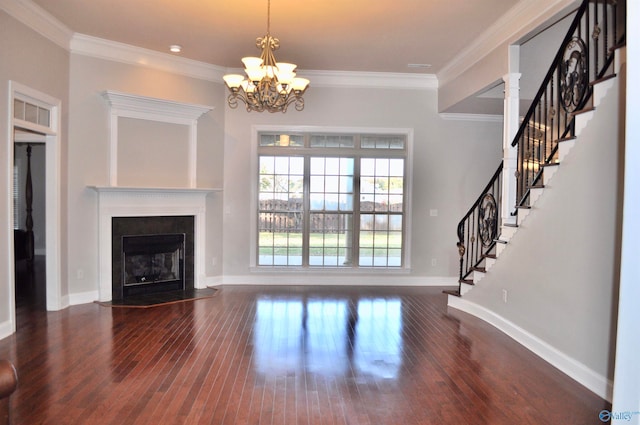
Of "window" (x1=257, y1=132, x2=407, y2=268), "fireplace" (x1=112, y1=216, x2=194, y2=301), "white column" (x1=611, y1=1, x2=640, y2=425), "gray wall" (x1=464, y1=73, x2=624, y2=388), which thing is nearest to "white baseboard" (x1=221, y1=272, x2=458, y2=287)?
"window" (x1=257, y1=132, x2=407, y2=268)

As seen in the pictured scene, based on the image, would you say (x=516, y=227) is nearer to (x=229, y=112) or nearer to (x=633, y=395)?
(x=633, y=395)

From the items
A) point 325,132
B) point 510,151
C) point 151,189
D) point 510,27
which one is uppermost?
point 510,27

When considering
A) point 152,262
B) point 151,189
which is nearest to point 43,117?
point 151,189

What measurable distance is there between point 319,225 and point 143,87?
3.34 metres

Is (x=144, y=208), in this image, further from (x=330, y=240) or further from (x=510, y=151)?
(x=510, y=151)

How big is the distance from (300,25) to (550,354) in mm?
4253

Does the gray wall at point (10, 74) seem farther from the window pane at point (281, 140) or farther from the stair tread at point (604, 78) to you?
the stair tread at point (604, 78)

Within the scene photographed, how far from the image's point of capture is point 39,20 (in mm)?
4789

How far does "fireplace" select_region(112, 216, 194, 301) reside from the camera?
19.8ft

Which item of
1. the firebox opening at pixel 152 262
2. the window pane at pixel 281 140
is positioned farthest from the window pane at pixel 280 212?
the firebox opening at pixel 152 262

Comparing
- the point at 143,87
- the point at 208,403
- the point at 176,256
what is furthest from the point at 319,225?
the point at 208,403

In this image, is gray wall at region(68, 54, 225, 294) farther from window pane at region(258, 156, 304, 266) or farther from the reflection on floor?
window pane at region(258, 156, 304, 266)

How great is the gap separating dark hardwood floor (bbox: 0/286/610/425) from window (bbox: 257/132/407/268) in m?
1.79

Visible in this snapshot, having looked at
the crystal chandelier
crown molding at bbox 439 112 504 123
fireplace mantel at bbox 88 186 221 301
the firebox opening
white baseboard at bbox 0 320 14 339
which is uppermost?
crown molding at bbox 439 112 504 123
